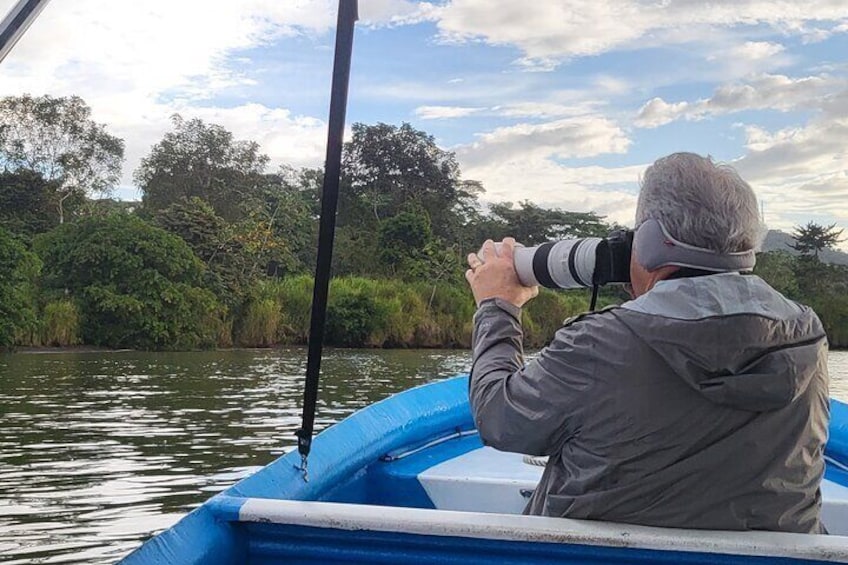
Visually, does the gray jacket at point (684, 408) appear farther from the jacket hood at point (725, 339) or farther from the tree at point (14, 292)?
the tree at point (14, 292)

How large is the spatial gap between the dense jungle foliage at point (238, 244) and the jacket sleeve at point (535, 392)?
1531 centimetres

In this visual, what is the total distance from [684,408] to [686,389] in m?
0.02

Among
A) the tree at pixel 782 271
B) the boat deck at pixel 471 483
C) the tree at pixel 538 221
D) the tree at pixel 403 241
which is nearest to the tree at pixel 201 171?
the tree at pixel 403 241

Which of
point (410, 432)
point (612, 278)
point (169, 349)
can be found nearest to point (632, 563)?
point (612, 278)

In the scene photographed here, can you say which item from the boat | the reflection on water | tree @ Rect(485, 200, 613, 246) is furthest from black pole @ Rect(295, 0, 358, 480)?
tree @ Rect(485, 200, 613, 246)

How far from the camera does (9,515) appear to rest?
5.16 meters

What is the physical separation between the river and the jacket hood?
3633 millimetres

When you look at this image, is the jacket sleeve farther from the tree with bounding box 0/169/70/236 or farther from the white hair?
the tree with bounding box 0/169/70/236

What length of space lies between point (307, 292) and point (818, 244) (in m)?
19.8

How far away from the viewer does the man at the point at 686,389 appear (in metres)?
1.18

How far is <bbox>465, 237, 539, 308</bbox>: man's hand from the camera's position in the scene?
1.42m

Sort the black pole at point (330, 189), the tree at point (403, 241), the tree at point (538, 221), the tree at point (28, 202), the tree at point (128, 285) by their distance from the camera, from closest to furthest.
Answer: the black pole at point (330, 189)
the tree at point (128, 285)
the tree at point (538, 221)
the tree at point (28, 202)
the tree at point (403, 241)

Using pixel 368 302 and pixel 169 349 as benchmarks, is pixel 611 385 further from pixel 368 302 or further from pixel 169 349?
pixel 368 302

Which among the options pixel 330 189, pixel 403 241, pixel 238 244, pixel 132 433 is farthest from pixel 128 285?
pixel 330 189
